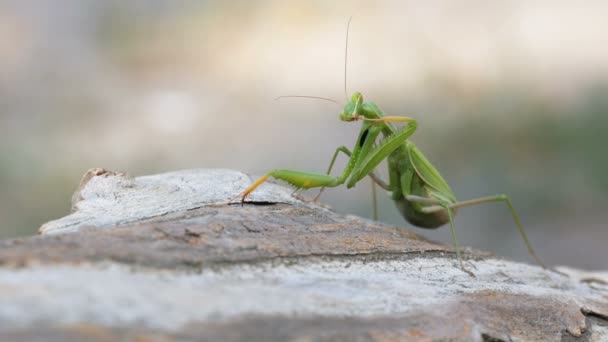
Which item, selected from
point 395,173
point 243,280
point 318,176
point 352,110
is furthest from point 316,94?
point 243,280

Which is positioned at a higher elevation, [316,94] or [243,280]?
[316,94]

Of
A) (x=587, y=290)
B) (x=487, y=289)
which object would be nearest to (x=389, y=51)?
(x=587, y=290)

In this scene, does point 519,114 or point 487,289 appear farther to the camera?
point 519,114

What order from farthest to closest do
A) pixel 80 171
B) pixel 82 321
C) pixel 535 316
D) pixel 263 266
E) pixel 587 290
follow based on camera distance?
pixel 80 171 → pixel 587 290 → pixel 535 316 → pixel 263 266 → pixel 82 321

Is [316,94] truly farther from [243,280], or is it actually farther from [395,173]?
[243,280]

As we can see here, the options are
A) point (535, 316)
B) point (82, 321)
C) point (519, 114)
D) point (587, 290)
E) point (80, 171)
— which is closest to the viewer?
point (82, 321)

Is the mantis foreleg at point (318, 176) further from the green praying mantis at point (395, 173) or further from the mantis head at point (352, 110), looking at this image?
the mantis head at point (352, 110)

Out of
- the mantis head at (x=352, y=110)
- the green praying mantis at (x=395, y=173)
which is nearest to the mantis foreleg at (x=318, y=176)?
the green praying mantis at (x=395, y=173)

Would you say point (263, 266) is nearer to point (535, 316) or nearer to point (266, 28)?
point (535, 316)
